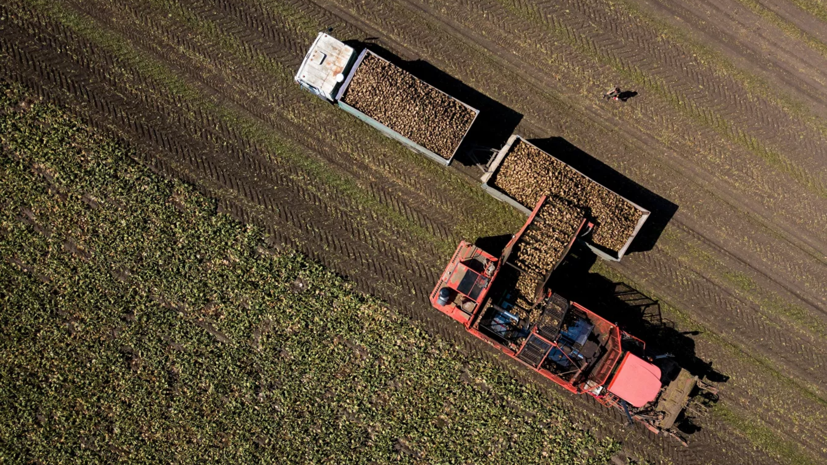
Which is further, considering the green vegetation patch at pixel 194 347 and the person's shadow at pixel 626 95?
the person's shadow at pixel 626 95

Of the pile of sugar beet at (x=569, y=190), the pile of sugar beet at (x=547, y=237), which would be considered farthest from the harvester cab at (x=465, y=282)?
the pile of sugar beet at (x=569, y=190)

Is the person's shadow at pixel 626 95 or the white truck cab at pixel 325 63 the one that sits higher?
the person's shadow at pixel 626 95

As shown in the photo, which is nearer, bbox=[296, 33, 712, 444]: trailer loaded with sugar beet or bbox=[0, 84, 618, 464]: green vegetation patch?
bbox=[296, 33, 712, 444]: trailer loaded with sugar beet

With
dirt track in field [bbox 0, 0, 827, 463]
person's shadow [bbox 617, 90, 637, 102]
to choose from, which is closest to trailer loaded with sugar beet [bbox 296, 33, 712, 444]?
dirt track in field [bbox 0, 0, 827, 463]

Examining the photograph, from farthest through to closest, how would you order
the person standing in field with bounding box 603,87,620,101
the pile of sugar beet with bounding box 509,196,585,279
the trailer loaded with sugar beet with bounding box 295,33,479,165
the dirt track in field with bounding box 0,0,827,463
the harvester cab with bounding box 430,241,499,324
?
the person standing in field with bounding box 603,87,620,101 → the dirt track in field with bounding box 0,0,827,463 → the trailer loaded with sugar beet with bounding box 295,33,479,165 → the pile of sugar beet with bounding box 509,196,585,279 → the harvester cab with bounding box 430,241,499,324

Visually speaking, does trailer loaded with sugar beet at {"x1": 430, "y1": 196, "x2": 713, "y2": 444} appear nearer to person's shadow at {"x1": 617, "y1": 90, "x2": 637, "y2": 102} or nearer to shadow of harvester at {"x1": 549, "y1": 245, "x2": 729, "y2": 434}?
shadow of harvester at {"x1": 549, "y1": 245, "x2": 729, "y2": 434}

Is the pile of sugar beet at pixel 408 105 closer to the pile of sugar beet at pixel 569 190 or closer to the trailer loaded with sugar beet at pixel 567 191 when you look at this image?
the trailer loaded with sugar beet at pixel 567 191

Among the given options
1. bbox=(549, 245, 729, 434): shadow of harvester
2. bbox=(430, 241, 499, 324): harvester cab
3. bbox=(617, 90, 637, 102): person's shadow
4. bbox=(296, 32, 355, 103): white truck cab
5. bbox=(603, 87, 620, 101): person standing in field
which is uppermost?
bbox=(617, 90, 637, 102): person's shadow

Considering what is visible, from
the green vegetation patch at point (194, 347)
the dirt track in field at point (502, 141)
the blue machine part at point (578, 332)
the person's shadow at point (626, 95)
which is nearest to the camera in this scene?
the blue machine part at point (578, 332)
